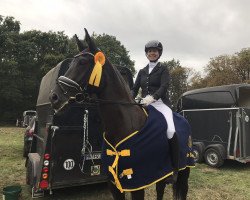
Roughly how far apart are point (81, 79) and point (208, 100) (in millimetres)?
9061

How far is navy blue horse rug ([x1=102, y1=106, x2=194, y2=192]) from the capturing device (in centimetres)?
382

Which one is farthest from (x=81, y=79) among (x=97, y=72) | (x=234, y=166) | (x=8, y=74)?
(x=8, y=74)

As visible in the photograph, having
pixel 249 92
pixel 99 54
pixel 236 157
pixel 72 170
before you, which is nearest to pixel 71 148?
pixel 72 170

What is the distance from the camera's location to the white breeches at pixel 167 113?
4.33m

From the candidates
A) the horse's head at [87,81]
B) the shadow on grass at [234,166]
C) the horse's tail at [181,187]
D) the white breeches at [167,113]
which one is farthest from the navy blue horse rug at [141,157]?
the shadow on grass at [234,166]

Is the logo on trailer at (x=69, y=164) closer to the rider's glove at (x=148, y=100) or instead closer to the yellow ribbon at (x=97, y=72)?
the rider's glove at (x=148, y=100)

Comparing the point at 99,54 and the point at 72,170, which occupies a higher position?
the point at 99,54

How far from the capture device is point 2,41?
39500mm

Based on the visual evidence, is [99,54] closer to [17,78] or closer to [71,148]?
[71,148]

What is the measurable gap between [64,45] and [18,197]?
38445 mm

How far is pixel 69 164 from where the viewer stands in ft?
19.9

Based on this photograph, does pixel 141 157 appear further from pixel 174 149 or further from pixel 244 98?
pixel 244 98

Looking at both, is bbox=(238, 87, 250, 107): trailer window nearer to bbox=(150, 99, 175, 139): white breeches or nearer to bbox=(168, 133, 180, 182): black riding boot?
bbox=(150, 99, 175, 139): white breeches

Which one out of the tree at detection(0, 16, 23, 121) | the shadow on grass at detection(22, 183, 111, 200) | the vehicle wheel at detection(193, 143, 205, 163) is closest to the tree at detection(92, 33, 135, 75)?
the tree at detection(0, 16, 23, 121)
